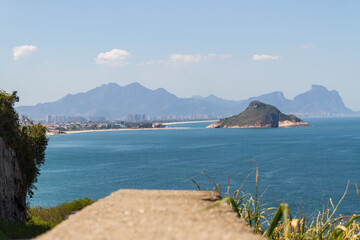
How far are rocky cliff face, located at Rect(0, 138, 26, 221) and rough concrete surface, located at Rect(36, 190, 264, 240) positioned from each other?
1636 cm

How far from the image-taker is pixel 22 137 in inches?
797

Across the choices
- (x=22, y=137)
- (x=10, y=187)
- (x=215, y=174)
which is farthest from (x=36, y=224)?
(x=215, y=174)

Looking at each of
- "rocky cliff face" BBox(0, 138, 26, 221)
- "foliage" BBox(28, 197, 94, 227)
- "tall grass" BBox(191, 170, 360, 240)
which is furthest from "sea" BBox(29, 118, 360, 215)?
"tall grass" BBox(191, 170, 360, 240)

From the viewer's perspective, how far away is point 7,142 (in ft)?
61.8

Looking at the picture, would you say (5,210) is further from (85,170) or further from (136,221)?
(85,170)

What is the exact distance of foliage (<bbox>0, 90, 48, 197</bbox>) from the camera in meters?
19.2

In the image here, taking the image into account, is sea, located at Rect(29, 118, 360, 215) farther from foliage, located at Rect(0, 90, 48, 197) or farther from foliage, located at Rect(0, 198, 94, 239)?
foliage, located at Rect(0, 90, 48, 197)

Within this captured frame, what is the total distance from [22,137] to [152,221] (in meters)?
19.5

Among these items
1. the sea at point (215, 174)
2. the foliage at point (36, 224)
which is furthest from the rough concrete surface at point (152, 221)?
the sea at point (215, 174)

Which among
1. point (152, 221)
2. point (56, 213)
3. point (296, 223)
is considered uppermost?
point (152, 221)

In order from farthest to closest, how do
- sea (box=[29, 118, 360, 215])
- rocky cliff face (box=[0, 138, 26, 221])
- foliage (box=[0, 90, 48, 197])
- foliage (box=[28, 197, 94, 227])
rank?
sea (box=[29, 118, 360, 215])
foliage (box=[28, 197, 94, 227])
foliage (box=[0, 90, 48, 197])
rocky cliff face (box=[0, 138, 26, 221])

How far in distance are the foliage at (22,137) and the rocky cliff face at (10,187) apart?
2.04ft

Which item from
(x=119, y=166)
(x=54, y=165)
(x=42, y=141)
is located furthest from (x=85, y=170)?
(x=42, y=141)

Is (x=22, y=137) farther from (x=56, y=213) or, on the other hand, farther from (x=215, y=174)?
(x=215, y=174)
